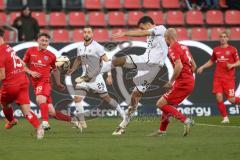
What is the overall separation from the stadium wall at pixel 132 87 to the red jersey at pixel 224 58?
6.13 feet

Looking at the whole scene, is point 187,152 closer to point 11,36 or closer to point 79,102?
point 79,102

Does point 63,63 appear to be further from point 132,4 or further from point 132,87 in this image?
point 132,4

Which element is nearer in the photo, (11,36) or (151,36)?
(151,36)

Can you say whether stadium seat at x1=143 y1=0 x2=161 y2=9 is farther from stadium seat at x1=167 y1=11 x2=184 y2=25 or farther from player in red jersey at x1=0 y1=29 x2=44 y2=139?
player in red jersey at x1=0 y1=29 x2=44 y2=139


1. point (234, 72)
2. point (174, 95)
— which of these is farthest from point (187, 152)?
point (234, 72)

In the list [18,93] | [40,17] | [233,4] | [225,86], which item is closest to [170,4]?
[233,4]

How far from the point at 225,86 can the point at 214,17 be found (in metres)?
6.53

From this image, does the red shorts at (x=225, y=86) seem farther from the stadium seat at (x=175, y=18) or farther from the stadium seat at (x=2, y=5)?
the stadium seat at (x=2, y=5)

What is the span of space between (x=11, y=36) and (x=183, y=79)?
9420mm

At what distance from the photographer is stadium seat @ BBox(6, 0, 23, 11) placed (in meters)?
24.5

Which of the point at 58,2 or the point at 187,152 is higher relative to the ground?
the point at 58,2

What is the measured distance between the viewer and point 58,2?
81.6 ft

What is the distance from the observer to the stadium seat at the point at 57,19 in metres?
24.1

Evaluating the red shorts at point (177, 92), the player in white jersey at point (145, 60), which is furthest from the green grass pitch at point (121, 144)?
the red shorts at point (177, 92)
